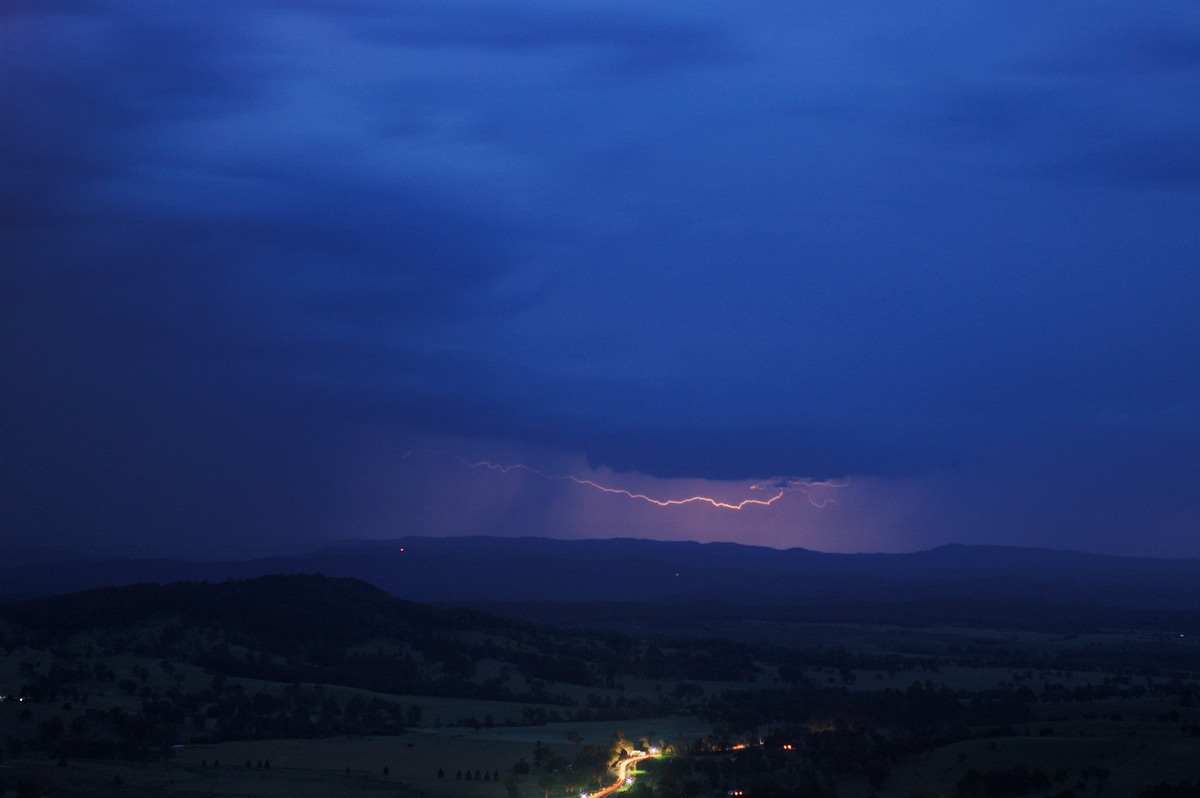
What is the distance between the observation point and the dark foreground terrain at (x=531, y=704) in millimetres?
43250

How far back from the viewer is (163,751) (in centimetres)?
5231

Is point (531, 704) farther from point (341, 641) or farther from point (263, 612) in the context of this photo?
point (263, 612)

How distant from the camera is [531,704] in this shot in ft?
259

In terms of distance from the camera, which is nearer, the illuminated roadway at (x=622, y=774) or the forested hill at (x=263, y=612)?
the illuminated roadway at (x=622, y=774)

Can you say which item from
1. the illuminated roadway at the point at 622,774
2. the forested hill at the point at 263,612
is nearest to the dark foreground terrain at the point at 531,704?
the forested hill at the point at 263,612

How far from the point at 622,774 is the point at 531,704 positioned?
104ft

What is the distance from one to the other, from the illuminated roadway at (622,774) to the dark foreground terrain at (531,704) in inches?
25.4

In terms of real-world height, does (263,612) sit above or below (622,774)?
above

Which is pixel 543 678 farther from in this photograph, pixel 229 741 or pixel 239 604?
pixel 229 741

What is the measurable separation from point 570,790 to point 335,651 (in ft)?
175

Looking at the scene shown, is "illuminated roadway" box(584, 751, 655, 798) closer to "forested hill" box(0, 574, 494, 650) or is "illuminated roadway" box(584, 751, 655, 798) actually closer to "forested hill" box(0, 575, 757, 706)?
"forested hill" box(0, 575, 757, 706)

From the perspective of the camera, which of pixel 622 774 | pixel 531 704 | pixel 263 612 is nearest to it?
pixel 622 774

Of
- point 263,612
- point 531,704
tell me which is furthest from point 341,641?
point 531,704

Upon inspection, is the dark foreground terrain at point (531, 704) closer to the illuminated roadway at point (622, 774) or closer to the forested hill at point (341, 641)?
the forested hill at point (341, 641)
